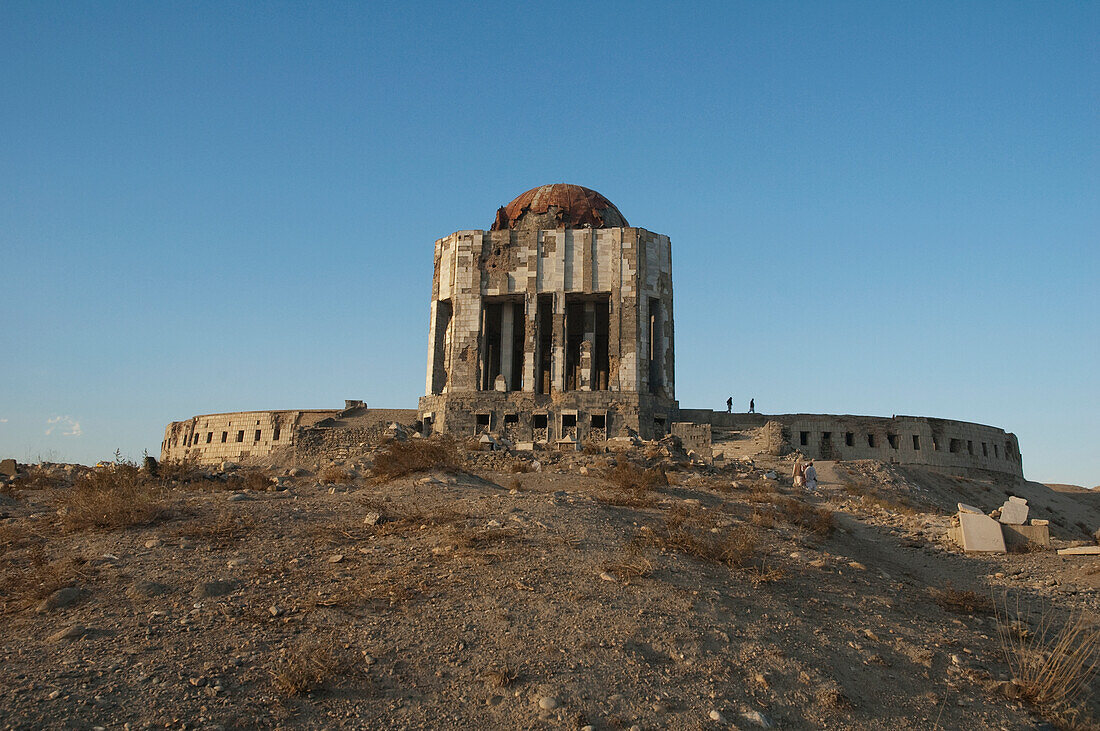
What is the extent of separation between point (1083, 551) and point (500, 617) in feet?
31.8

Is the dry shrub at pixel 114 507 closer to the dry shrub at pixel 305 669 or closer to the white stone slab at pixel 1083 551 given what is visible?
the dry shrub at pixel 305 669

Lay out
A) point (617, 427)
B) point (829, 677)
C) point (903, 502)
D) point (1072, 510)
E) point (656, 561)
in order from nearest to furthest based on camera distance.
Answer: point (829, 677), point (656, 561), point (903, 502), point (617, 427), point (1072, 510)

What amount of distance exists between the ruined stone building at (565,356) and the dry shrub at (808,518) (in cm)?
1230

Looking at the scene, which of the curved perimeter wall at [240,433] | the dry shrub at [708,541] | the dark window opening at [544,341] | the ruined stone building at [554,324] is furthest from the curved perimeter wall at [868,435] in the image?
the dry shrub at [708,541]

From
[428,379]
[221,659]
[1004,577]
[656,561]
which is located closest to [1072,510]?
[1004,577]

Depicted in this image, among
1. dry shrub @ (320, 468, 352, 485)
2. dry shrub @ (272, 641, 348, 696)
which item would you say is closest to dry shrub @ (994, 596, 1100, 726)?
dry shrub @ (272, 641, 348, 696)

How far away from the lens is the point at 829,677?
271 inches

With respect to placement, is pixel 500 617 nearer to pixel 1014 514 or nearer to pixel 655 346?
pixel 1014 514

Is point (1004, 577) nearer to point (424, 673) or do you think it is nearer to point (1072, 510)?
point (424, 673)

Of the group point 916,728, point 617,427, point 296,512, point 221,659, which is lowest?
point 916,728

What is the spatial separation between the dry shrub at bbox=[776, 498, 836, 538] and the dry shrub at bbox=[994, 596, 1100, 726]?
4165 millimetres

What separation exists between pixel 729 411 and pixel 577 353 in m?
6.71

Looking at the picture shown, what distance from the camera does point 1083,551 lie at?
464 inches

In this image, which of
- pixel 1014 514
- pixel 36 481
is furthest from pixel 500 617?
pixel 36 481
